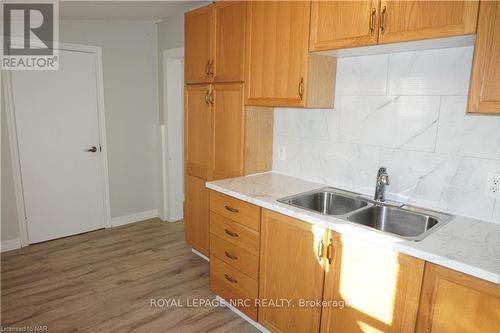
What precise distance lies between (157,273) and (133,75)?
2371 millimetres

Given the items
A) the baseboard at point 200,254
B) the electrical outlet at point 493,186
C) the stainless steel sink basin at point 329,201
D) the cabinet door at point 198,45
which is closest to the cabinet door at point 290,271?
the stainless steel sink basin at point 329,201

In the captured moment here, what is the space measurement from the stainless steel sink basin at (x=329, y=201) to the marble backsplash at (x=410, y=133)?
116 millimetres

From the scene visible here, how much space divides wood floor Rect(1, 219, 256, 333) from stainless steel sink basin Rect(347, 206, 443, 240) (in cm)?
110

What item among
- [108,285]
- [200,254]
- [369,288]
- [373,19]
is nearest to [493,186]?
[369,288]

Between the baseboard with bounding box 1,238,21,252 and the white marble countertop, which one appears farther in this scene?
the baseboard with bounding box 1,238,21,252

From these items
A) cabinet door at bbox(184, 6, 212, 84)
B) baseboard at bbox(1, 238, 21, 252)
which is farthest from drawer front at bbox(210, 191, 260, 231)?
baseboard at bbox(1, 238, 21, 252)

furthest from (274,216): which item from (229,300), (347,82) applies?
(347,82)

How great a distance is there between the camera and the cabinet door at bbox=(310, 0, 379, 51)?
5.47 feet

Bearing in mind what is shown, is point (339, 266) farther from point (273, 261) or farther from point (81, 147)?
point (81, 147)

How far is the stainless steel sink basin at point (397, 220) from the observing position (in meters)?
1.77

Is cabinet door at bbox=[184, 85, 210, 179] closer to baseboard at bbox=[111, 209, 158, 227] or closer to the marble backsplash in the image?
the marble backsplash

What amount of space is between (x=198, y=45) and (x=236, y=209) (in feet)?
5.01

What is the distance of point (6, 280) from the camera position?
2781 millimetres

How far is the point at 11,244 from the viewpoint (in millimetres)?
3342
